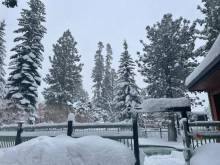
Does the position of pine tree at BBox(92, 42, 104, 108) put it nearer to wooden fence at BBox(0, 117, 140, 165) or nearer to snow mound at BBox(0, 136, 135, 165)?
wooden fence at BBox(0, 117, 140, 165)

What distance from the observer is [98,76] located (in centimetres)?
4956

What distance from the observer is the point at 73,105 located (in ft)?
106

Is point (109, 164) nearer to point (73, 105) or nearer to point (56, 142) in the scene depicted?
point (56, 142)

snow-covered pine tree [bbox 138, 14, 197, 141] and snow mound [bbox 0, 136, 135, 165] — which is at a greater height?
snow-covered pine tree [bbox 138, 14, 197, 141]

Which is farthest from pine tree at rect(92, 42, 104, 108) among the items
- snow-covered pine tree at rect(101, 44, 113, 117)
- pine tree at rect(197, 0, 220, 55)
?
pine tree at rect(197, 0, 220, 55)

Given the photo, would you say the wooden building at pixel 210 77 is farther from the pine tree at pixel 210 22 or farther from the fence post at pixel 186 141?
the pine tree at pixel 210 22

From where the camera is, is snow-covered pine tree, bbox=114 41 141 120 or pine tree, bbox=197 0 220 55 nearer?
pine tree, bbox=197 0 220 55

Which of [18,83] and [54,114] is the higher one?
[18,83]

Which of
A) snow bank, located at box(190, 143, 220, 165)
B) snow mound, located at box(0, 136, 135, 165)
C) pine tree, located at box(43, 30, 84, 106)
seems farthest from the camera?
pine tree, located at box(43, 30, 84, 106)

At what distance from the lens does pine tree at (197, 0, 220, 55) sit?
21.0 metres

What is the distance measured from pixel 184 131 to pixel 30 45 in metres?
21.7

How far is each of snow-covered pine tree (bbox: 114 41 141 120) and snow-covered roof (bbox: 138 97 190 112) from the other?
2389 cm

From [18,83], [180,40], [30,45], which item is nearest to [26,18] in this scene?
[30,45]

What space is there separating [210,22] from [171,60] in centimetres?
Answer: 493
